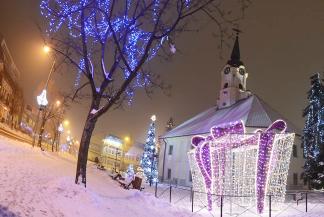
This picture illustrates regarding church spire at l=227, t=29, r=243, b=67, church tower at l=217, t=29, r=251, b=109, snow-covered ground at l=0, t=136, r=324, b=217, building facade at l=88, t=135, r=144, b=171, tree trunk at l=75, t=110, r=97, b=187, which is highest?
church spire at l=227, t=29, r=243, b=67

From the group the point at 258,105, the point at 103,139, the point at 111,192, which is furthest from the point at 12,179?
the point at 103,139

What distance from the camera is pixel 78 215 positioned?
1108 cm

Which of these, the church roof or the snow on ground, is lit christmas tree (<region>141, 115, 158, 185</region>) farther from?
the snow on ground

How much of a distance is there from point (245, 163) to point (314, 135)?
19.8 metres

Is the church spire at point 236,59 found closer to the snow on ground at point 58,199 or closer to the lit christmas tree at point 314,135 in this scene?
the lit christmas tree at point 314,135

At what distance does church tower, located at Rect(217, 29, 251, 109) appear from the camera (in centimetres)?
5578

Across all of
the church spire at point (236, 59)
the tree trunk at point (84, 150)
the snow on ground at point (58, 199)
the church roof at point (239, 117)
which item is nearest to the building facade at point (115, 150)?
the church spire at point (236, 59)

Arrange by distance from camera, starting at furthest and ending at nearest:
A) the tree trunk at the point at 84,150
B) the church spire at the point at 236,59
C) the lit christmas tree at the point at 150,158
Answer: the church spire at the point at 236,59
the lit christmas tree at the point at 150,158
the tree trunk at the point at 84,150

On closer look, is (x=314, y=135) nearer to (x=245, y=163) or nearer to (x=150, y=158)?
(x=245, y=163)

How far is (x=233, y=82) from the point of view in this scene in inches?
2297

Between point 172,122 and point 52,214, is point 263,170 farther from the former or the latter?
point 172,122

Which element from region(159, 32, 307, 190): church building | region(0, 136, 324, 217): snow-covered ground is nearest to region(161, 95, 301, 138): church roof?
region(159, 32, 307, 190): church building

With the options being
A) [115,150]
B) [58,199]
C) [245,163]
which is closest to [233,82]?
[245,163]

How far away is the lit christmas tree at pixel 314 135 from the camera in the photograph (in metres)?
36.8
